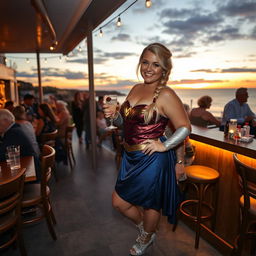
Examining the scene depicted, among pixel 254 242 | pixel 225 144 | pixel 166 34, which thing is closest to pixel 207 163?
pixel 225 144

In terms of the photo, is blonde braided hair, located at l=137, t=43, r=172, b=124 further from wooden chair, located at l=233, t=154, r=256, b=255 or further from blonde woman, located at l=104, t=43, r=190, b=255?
wooden chair, located at l=233, t=154, r=256, b=255

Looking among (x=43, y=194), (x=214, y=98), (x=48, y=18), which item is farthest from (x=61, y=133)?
(x=214, y=98)

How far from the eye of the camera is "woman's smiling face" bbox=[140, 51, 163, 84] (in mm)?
1475

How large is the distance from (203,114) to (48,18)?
Answer: 3.44 m

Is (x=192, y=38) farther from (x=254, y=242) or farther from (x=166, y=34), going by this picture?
(x=254, y=242)

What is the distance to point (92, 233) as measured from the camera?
7.51 ft

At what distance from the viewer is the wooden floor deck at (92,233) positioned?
2006 millimetres

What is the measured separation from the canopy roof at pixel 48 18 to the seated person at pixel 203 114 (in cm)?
229

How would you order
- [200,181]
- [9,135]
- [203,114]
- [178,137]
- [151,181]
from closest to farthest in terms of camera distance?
[178,137] → [151,181] → [200,181] → [9,135] → [203,114]

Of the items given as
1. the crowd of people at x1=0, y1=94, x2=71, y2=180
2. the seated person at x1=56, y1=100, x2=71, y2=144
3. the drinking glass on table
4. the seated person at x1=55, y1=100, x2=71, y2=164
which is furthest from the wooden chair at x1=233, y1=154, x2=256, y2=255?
the seated person at x1=56, y1=100, x2=71, y2=144

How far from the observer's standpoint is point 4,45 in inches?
279

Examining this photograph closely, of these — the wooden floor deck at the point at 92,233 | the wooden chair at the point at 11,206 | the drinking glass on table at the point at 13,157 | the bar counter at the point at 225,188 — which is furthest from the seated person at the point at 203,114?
the wooden chair at the point at 11,206

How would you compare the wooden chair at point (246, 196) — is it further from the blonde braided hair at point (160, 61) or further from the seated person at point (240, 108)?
the seated person at point (240, 108)

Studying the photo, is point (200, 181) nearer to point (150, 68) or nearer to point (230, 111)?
point (150, 68)
